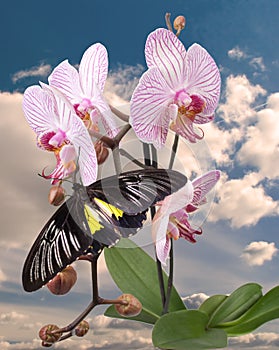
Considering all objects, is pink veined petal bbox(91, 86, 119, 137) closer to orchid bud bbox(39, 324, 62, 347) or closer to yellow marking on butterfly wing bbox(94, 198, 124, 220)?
yellow marking on butterfly wing bbox(94, 198, 124, 220)

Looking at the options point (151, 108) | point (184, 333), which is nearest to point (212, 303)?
point (184, 333)

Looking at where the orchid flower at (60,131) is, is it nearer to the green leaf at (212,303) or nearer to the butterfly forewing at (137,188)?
the butterfly forewing at (137,188)

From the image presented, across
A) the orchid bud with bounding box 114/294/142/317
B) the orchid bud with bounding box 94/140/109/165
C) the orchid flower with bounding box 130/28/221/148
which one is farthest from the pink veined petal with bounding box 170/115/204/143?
the orchid bud with bounding box 114/294/142/317

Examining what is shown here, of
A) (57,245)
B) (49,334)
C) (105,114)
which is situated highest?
(105,114)

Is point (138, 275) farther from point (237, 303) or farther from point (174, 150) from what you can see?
point (174, 150)

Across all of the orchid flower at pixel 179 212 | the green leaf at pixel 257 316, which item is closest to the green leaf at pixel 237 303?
the green leaf at pixel 257 316
